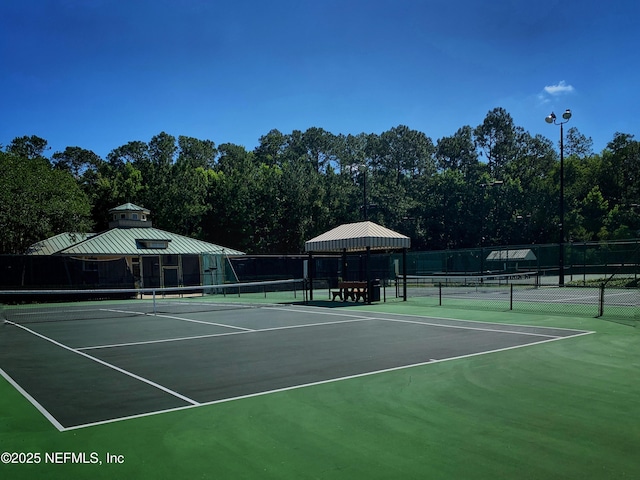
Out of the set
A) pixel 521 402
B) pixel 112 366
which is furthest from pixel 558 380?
pixel 112 366

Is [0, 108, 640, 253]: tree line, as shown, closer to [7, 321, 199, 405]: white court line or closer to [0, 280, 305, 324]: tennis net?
[0, 280, 305, 324]: tennis net

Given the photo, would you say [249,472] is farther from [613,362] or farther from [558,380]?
[613,362]

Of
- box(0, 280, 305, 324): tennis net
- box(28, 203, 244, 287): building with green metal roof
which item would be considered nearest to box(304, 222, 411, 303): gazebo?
box(0, 280, 305, 324): tennis net

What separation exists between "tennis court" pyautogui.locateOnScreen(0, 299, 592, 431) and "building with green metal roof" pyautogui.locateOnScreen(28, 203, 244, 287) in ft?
62.7

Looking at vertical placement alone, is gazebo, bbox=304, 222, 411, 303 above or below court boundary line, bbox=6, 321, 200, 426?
above

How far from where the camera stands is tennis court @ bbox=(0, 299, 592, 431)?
7.45 meters

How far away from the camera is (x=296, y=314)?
64.6ft

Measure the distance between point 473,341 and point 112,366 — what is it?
7.39 m

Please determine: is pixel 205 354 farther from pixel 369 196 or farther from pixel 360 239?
pixel 369 196

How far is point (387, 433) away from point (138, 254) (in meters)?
36.5

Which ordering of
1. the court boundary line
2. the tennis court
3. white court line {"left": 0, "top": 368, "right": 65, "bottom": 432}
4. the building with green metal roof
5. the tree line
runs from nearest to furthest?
white court line {"left": 0, "top": 368, "right": 65, "bottom": 432}, the court boundary line, the tennis court, the building with green metal roof, the tree line

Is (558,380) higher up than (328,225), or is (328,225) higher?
(328,225)

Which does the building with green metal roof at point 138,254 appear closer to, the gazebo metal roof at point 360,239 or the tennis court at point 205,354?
the gazebo metal roof at point 360,239

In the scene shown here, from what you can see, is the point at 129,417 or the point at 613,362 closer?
the point at 129,417
